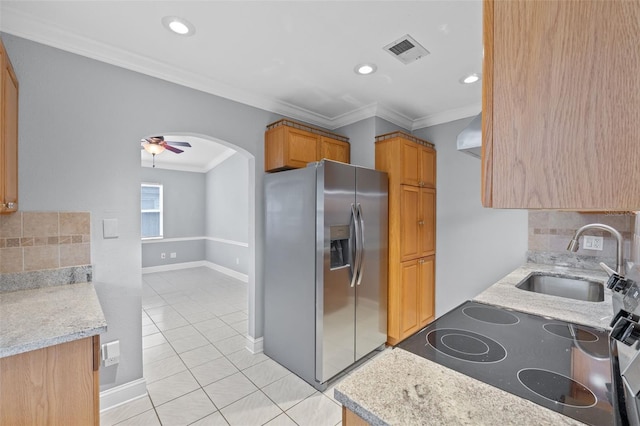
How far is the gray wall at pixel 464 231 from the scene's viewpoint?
2.82 m

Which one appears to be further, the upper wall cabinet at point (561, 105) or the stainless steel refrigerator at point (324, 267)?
the stainless steel refrigerator at point (324, 267)

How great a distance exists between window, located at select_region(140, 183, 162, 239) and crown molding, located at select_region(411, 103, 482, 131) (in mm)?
6044

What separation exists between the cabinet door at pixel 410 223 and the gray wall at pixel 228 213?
3.60m

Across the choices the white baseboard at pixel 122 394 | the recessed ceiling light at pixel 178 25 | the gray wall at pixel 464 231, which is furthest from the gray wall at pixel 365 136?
the white baseboard at pixel 122 394

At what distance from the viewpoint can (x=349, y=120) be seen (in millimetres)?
3225

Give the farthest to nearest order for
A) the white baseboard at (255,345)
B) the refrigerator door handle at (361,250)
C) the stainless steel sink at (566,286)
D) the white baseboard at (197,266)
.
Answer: the white baseboard at (197,266) < the white baseboard at (255,345) < the refrigerator door handle at (361,250) < the stainless steel sink at (566,286)

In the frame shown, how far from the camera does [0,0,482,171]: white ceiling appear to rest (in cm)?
161

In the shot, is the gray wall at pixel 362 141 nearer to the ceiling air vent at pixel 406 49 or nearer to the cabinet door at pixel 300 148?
the cabinet door at pixel 300 148

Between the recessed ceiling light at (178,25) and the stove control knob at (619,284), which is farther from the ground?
the recessed ceiling light at (178,25)

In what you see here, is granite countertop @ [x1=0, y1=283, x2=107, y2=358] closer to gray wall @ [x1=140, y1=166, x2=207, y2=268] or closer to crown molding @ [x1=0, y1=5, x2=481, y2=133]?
crown molding @ [x1=0, y1=5, x2=481, y2=133]

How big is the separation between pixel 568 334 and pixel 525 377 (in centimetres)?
45

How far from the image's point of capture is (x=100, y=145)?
197cm

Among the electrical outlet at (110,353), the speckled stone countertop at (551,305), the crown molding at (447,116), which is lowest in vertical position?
the electrical outlet at (110,353)

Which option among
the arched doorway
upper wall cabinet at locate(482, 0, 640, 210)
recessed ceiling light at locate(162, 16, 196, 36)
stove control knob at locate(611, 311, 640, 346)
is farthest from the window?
stove control knob at locate(611, 311, 640, 346)
